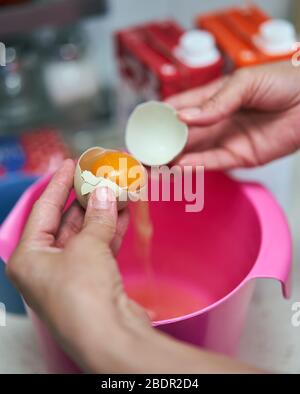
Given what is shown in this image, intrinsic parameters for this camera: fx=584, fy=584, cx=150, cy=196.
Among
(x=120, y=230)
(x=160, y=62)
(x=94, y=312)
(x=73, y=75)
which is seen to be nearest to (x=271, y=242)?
(x=120, y=230)

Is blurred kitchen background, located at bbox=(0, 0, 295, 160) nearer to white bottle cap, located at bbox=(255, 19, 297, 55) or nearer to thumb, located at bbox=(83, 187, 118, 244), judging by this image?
white bottle cap, located at bbox=(255, 19, 297, 55)

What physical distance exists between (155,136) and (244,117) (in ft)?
→ 0.47

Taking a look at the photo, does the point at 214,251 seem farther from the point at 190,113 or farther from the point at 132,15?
the point at 132,15

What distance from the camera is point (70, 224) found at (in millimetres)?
641

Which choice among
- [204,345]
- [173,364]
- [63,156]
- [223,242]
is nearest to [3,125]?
[63,156]

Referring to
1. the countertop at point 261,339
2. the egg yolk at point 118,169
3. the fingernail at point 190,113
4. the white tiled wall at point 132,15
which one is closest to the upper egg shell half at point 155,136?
the fingernail at point 190,113

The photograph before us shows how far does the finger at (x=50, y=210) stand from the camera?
0.55 m

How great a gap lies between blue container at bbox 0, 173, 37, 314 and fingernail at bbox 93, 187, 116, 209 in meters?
0.25

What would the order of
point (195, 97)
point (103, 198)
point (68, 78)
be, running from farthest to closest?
point (68, 78) < point (195, 97) < point (103, 198)

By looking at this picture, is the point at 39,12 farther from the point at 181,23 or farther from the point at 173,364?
the point at 173,364

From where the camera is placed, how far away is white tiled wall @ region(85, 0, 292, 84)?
3.66 feet

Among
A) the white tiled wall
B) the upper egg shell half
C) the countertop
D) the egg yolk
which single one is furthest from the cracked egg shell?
the white tiled wall

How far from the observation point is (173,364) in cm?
45

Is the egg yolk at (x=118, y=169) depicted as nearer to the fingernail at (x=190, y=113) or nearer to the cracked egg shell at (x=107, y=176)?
the cracked egg shell at (x=107, y=176)
